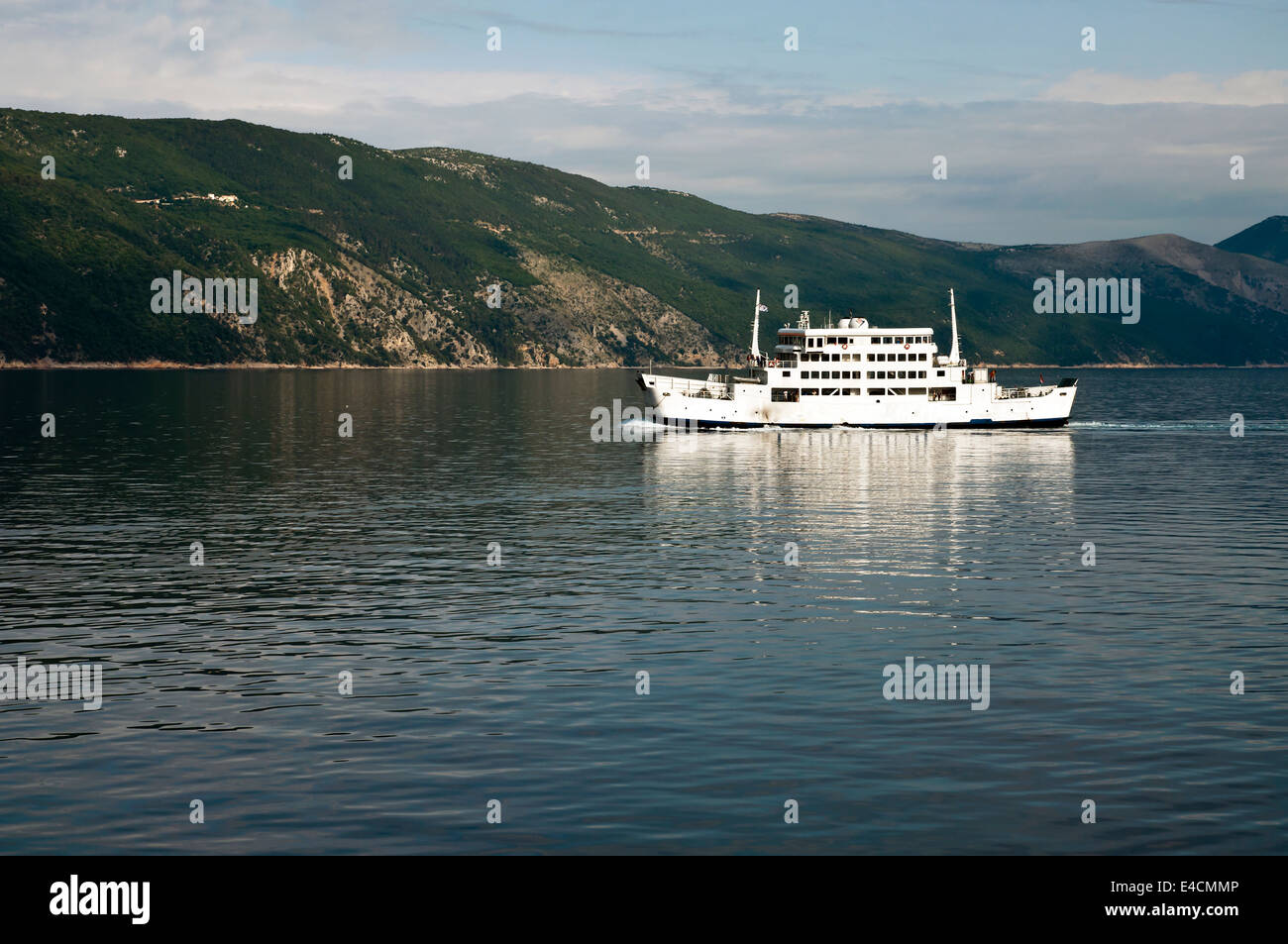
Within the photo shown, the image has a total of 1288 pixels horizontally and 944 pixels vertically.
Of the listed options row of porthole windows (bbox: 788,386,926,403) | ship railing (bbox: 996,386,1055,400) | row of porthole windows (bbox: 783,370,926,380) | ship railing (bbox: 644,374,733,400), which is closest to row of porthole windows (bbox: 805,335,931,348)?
row of porthole windows (bbox: 783,370,926,380)

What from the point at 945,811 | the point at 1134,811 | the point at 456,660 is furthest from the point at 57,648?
the point at 1134,811

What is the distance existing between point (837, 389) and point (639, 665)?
102 m

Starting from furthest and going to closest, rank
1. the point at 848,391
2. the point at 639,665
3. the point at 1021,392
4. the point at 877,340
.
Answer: the point at 1021,392 < the point at 877,340 < the point at 848,391 < the point at 639,665

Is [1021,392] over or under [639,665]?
over

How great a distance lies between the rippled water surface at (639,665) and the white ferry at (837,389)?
5464 cm

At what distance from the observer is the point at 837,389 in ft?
437

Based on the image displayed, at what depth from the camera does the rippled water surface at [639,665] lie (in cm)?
2241

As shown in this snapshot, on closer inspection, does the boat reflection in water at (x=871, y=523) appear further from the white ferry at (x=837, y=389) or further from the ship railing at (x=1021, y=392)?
the ship railing at (x=1021, y=392)

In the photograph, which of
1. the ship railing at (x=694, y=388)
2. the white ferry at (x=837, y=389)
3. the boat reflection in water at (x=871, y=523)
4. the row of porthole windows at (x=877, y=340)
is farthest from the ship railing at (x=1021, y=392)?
the ship railing at (x=694, y=388)

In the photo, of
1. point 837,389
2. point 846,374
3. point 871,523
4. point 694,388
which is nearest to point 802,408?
point 837,389

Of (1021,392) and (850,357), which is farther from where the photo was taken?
(1021,392)

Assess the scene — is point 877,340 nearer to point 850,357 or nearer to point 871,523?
point 850,357

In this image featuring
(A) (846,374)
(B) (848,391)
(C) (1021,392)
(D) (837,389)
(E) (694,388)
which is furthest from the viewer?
(C) (1021,392)

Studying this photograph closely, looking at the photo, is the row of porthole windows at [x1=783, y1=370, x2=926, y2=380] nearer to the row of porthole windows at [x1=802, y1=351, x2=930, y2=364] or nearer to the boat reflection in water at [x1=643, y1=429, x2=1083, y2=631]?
the row of porthole windows at [x1=802, y1=351, x2=930, y2=364]
